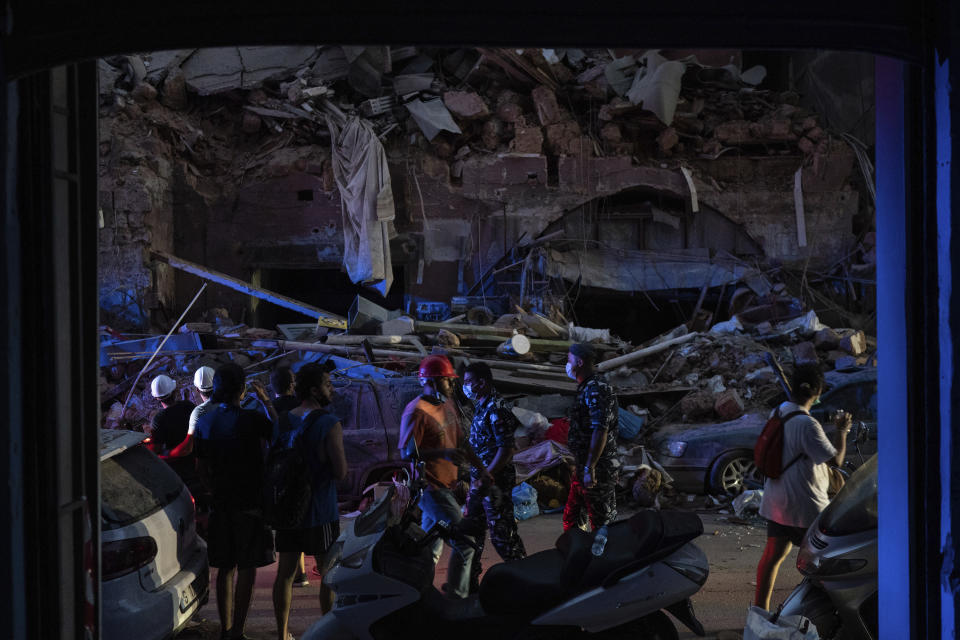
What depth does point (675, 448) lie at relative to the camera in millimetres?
8789

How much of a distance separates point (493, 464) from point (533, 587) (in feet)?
5.03

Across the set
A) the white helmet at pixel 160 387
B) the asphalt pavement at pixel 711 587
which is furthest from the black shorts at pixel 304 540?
the white helmet at pixel 160 387

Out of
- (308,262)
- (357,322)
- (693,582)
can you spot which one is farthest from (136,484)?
(308,262)

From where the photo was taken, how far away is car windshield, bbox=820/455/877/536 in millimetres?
3635

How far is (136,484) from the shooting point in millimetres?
4059

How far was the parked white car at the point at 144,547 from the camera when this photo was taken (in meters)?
3.61

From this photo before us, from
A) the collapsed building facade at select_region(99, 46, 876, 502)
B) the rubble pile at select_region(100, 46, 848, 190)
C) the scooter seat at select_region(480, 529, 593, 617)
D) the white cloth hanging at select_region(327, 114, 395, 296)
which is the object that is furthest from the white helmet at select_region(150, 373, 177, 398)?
the rubble pile at select_region(100, 46, 848, 190)

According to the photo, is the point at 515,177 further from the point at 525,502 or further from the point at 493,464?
the point at 493,464

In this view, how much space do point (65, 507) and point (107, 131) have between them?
14448mm

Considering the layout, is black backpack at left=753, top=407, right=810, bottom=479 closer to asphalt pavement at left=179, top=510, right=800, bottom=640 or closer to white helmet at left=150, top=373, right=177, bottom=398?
asphalt pavement at left=179, top=510, right=800, bottom=640

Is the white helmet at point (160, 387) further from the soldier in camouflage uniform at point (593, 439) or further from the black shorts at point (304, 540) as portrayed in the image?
the soldier in camouflage uniform at point (593, 439)

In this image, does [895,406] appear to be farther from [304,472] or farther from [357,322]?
[357,322]

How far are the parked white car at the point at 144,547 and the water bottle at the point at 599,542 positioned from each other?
2.19m

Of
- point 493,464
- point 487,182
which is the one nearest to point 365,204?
point 487,182
